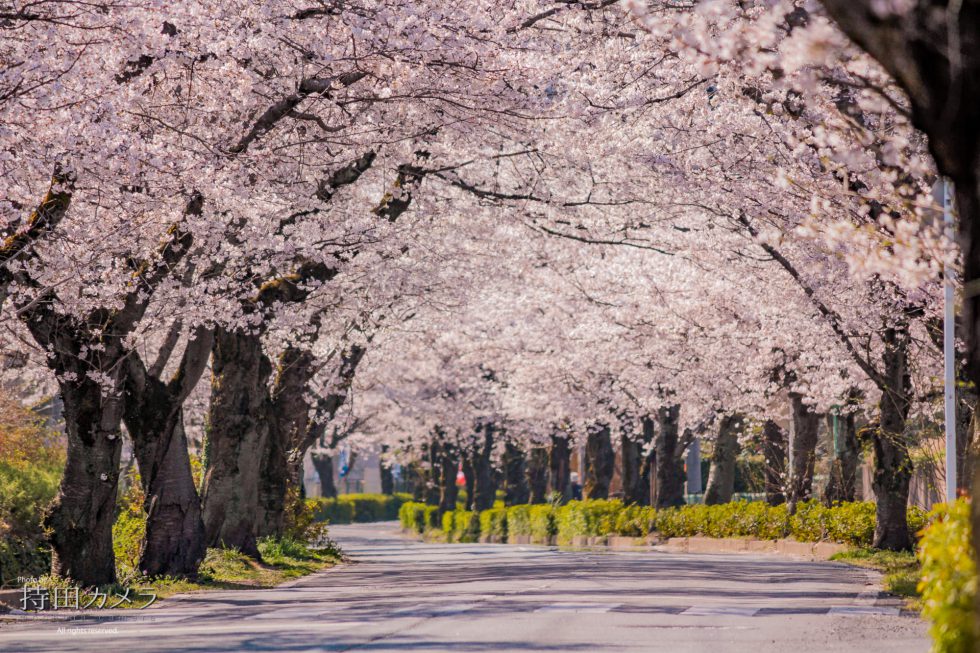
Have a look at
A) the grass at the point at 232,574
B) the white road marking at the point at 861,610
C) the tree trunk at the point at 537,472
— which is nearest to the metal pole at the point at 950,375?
the white road marking at the point at 861,610

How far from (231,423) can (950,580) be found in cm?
1774

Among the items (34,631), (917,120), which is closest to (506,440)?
(34,631)

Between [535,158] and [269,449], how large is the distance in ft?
28.7

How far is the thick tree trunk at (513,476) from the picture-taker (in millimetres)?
62241

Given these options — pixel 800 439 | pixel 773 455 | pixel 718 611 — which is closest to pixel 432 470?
pixel 773 455

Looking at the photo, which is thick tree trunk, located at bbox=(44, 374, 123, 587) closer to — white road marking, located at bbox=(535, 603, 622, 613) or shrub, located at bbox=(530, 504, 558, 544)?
white road marking, located at bbox=(535, 603, 622, 613)

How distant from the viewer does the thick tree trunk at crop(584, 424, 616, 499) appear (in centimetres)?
4747

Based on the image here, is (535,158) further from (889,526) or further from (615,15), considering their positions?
(889,526)

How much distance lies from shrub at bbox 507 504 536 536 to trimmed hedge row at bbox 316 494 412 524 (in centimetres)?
3091

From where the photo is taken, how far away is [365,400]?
60000 mm

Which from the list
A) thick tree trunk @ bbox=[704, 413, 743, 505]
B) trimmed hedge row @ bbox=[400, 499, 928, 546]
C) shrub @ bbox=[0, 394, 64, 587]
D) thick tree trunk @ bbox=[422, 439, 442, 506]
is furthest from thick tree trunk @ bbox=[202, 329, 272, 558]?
thick tree trunk @ bbox=[422, 439, 442, 506]

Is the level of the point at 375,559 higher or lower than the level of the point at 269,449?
lower

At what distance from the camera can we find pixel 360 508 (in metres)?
88.8

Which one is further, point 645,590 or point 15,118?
point 645,590
